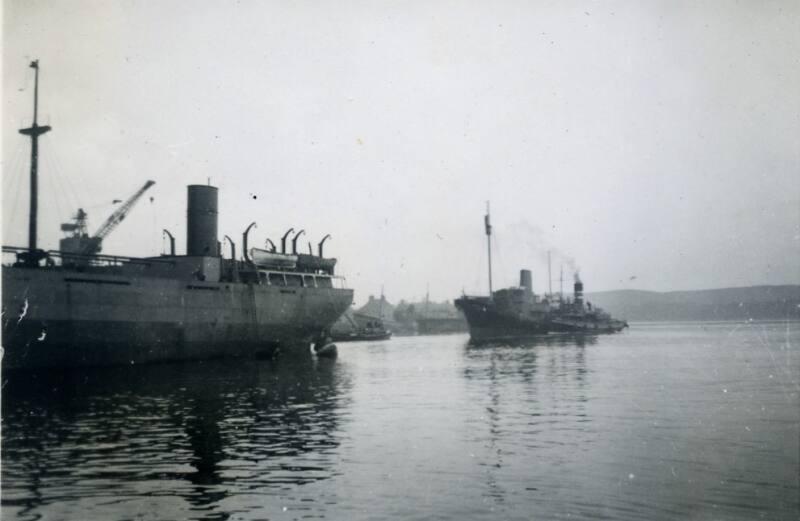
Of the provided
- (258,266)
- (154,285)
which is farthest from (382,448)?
(258,266)

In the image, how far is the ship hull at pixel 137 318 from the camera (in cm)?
2231

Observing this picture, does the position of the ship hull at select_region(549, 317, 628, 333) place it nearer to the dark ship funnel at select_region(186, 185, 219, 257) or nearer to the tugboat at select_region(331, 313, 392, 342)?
the tugboat at select_region(331, 313, 392, 342)

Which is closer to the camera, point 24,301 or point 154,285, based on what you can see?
point 24,301

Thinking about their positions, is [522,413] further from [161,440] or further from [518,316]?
[518,316]

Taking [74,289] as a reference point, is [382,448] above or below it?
below

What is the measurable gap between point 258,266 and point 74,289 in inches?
438

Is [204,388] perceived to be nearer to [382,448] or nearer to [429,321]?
[382,448]

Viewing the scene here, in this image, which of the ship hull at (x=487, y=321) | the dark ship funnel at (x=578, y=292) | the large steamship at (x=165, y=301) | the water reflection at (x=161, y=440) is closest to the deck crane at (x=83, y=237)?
the large steamship at (x=165, y=301)

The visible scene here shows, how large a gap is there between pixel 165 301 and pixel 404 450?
19303mm

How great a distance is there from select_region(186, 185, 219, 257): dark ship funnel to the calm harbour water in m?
11.4

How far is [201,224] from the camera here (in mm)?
31469

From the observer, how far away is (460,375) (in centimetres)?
2436

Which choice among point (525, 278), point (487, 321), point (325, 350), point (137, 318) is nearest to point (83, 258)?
point (137, 318)

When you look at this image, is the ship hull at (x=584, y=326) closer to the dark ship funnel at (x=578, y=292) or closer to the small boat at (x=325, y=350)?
the dark ship funnel at (x=578, y=292)
